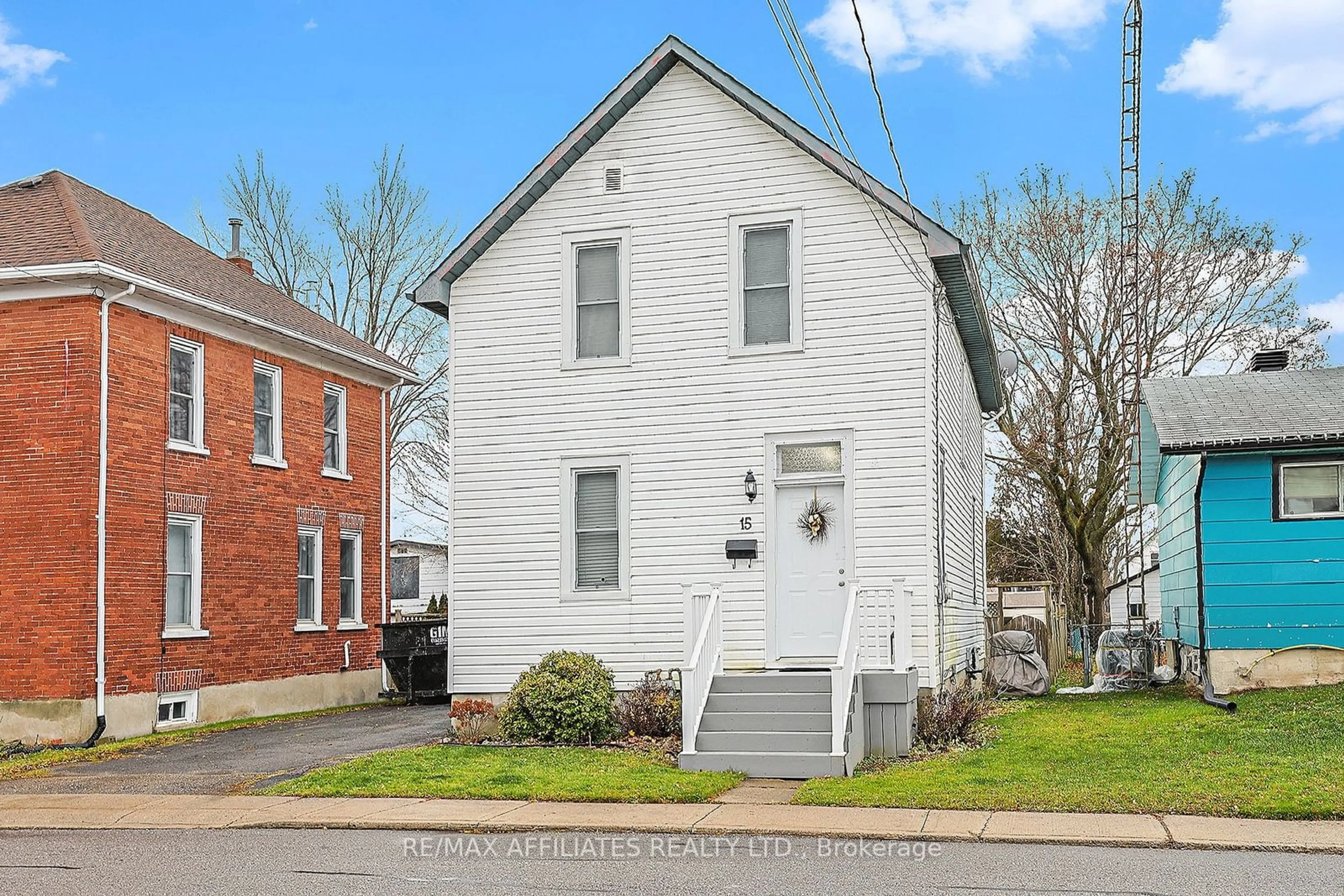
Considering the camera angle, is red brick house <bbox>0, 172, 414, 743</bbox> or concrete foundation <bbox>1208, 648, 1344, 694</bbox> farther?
red brick house <bbox>0, 172, 414, 743</bbox>

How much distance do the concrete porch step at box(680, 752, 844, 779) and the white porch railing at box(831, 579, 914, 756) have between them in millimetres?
155

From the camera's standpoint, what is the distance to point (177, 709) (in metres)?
19.6

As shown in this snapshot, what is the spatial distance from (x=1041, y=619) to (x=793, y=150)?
2135 centimetres

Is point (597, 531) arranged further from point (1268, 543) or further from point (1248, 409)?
point (1248, 409)

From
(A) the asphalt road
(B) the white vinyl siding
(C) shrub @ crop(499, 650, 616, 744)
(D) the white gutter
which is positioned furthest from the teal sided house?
(D) the white gutter

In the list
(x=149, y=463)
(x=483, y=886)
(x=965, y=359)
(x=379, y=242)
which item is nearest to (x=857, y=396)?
(x=965, y=359)

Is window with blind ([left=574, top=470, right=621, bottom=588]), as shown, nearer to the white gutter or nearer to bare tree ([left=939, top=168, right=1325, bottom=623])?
the white gutter

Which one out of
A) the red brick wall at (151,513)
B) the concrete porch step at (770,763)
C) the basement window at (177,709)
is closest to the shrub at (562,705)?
the concrete porch step at (770,763)

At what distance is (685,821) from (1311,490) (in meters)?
10.7

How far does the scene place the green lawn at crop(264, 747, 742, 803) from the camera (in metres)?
12.0

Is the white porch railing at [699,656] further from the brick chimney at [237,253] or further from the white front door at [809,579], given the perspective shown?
the brick chimney at [237,253]

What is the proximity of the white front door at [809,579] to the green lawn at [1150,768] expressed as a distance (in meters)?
2.16

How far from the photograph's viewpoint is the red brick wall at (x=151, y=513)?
57.9 feet

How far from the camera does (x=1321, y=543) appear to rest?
17.3 meters
